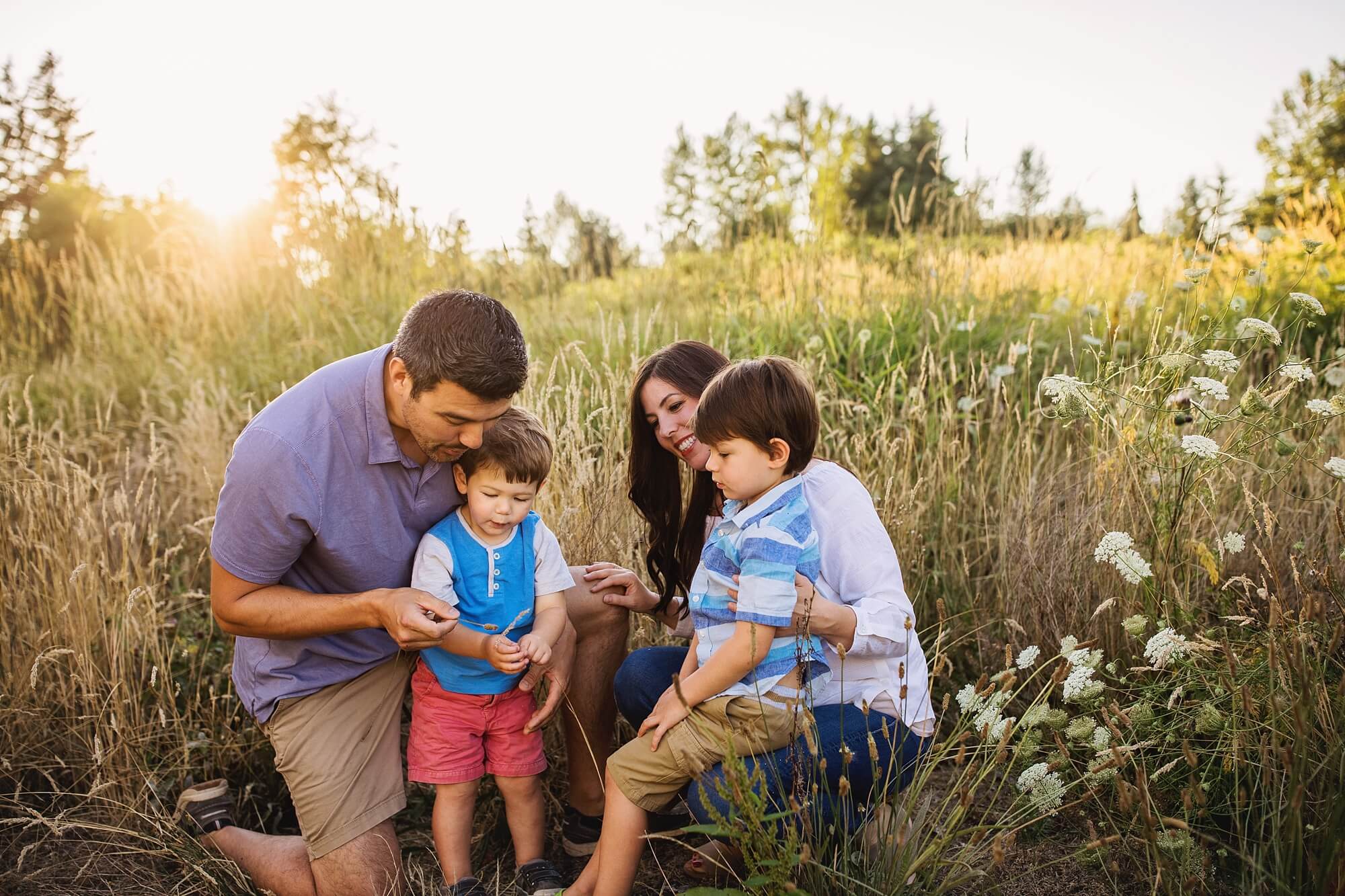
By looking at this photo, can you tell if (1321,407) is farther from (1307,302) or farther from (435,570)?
(435,570)

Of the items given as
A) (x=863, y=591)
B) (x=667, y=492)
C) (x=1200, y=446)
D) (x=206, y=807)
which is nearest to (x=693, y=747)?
(x=863, y=591)

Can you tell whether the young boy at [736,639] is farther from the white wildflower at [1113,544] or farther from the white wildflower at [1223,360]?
the white wildflower at [1223,360]

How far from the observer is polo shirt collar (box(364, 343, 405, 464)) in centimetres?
223

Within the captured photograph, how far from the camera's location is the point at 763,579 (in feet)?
5.91

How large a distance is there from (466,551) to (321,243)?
4231 mm

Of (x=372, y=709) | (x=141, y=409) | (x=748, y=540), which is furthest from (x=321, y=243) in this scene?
(x=748, y=540)

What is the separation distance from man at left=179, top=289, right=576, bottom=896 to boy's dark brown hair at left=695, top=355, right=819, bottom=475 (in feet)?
1.69

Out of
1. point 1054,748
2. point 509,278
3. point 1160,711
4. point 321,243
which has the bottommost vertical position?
point 1054,748

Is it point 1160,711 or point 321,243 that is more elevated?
point 321,243

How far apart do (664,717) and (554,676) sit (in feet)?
1.76

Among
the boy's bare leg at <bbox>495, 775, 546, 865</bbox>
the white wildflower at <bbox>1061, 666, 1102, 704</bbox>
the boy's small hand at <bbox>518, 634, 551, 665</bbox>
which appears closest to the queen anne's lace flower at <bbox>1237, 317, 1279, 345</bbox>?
the white wildflower at <bbox>1061, 666, 1102, 704</bbox>

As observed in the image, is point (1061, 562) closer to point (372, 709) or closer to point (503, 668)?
point (503, 668)

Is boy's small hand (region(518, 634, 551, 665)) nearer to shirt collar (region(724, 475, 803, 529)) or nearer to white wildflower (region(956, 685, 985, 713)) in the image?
shirt collar (region(724, 475, 803, 529))

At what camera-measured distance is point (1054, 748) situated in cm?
236
